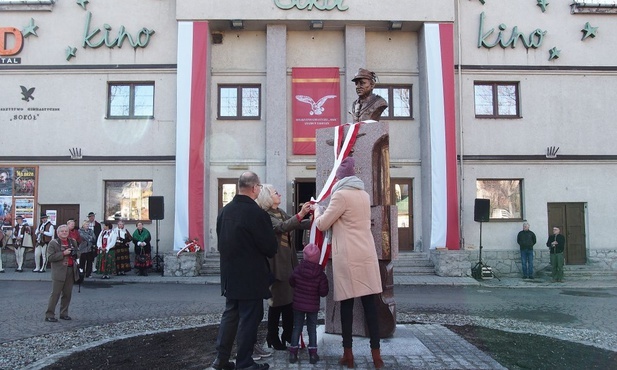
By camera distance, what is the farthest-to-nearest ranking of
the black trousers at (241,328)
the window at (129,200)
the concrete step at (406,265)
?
1. the window at (129,200)
2. the concrete step at (406,265)
3. the black trousers at (241,328)

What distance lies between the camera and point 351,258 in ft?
17.0

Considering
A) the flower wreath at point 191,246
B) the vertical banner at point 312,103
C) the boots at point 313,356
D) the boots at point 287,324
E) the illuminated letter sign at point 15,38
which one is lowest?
the boots at point 313,356

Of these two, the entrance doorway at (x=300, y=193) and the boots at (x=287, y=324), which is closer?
the boots at (x=287, y=324)

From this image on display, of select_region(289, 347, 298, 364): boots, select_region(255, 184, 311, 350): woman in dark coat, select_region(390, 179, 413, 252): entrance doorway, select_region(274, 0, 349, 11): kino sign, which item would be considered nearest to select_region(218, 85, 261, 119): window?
select_region(274, 0, 349, 11): kino sign

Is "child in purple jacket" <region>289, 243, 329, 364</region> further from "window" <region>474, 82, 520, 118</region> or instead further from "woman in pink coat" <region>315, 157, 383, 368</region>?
"window" <region>474, 82, 520, 118</region>

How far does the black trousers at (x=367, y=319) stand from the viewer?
17.0ft

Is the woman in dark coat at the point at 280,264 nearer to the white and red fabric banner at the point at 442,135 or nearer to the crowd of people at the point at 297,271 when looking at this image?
the crowd of people at the point at 297,271

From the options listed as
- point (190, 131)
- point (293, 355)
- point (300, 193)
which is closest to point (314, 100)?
point (300, 193)

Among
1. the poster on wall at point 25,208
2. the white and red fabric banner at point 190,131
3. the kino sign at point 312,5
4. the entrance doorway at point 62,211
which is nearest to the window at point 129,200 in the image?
the entrance doorway at point 62,211

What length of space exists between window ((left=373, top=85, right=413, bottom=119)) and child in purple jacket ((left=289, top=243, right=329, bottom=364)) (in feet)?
46.8

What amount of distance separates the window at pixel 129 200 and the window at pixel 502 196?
12.4m

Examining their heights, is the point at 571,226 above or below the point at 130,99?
below

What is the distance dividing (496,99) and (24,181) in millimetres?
17883

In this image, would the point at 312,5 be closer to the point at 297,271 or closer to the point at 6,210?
the point at 6,210
